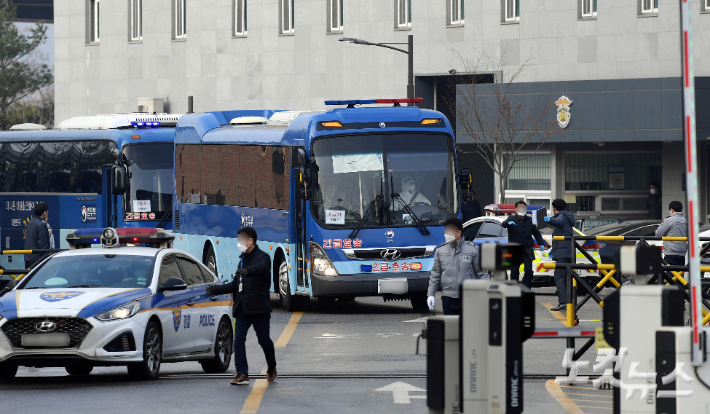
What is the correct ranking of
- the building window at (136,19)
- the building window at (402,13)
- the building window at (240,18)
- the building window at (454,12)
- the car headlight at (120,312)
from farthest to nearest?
the building window at (136,19) < the building window at (240,18) < the building window at (402,13) < the building window at (454,12) < the car headlight at (120,312)

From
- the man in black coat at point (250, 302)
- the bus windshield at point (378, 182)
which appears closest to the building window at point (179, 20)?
the bus windshield at point (378, 182)

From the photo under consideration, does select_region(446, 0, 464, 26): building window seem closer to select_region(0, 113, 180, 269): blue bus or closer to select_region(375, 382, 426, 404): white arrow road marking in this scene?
select_region(0, 113, 180, 269): blue bus

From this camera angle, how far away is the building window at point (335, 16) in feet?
154

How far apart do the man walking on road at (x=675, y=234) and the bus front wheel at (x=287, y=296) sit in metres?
6.04

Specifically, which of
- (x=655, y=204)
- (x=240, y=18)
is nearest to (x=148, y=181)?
(x=655, y=204)

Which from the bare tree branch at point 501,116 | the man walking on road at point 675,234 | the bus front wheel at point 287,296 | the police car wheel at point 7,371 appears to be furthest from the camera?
the bare tree branch at point 501,116

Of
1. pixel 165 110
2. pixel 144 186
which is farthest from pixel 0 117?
pixel 144 186

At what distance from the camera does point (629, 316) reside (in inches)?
326

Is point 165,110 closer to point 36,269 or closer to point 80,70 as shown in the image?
point 80,70

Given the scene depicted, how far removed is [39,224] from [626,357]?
601 inches

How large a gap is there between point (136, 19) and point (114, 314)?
42987mm

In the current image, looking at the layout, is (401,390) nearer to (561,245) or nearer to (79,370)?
(79,370)

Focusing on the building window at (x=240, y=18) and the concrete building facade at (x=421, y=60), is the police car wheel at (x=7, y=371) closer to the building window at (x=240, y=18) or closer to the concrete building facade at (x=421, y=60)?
the concrete building facade at (x=421, y=60)

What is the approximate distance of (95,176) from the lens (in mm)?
28125
